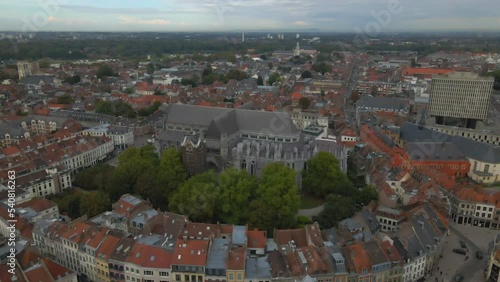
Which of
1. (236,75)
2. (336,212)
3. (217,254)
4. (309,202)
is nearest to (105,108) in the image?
(309,202)

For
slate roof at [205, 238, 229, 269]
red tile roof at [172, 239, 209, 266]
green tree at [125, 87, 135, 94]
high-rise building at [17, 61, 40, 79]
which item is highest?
high-rise building at [17, 61, 40, 79]

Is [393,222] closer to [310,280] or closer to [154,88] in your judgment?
[310,280]

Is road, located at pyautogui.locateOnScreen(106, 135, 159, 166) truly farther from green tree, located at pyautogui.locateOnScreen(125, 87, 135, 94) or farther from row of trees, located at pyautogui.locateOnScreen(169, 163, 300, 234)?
green tree, located at pyautogui.locateOnScreen(125, 87, 135, 94)

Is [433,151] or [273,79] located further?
[273,79]

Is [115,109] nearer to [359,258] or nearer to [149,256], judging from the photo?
[149,256]

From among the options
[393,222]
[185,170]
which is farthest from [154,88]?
[393,222]

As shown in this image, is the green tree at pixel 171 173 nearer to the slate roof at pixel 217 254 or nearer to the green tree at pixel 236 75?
the slate roof at pixel 217 254

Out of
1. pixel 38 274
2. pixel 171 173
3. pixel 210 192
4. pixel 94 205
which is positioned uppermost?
pixel 210 192

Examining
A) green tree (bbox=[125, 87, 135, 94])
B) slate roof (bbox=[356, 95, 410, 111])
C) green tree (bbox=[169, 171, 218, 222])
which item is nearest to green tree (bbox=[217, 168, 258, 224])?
green tree (bbox=[169, 171, 218, 222])

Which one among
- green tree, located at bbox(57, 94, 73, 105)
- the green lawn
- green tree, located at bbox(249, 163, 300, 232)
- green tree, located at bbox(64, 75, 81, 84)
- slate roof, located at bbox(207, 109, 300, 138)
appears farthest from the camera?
green tree, located at bbox(64, 75, 81, 84)
